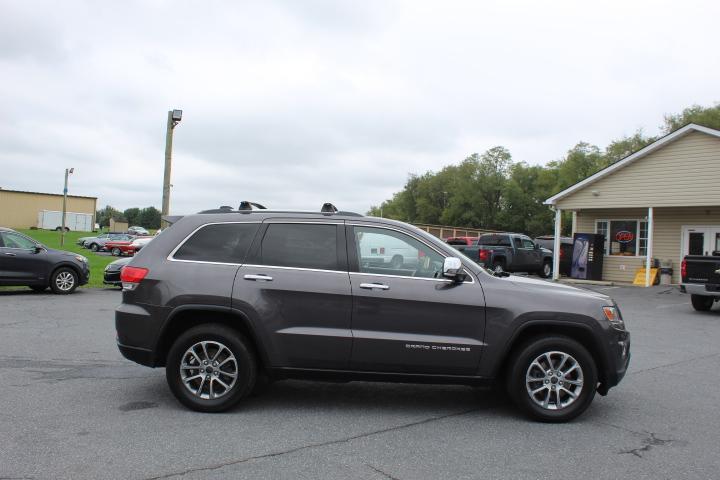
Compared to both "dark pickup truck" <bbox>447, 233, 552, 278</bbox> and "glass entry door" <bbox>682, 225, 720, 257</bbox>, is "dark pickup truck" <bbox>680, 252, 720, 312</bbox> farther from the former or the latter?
"dark pickup truck" <bbox>447, 233, 552, 278</bbox>

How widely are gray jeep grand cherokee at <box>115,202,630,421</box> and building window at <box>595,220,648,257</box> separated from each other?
1993 centimetres

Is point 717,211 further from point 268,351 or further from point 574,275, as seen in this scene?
point 268,351

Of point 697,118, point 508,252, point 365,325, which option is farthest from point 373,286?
point 697,118

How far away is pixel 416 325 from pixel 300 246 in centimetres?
124

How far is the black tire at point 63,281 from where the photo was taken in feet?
48.0

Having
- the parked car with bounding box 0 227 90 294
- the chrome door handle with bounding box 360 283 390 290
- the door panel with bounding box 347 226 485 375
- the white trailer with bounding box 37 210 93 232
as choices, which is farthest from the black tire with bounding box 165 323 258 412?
the white trailer with bounding box 37 210 93 232

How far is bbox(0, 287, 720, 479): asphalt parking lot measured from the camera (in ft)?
13.1

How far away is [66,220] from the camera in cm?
8631

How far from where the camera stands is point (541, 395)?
5219 mm

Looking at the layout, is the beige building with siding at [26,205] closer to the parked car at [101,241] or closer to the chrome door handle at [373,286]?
the parked car at [101,241]

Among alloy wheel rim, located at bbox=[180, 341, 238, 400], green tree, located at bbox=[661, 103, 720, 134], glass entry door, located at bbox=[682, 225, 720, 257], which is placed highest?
green tree, located at bbox=[661, 103, 720, 134]

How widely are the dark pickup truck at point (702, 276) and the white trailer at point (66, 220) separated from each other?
3271 inches

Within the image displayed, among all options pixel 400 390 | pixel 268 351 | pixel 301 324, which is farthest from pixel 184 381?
pixel 400 390

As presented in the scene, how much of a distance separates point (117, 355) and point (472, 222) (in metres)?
82.1
